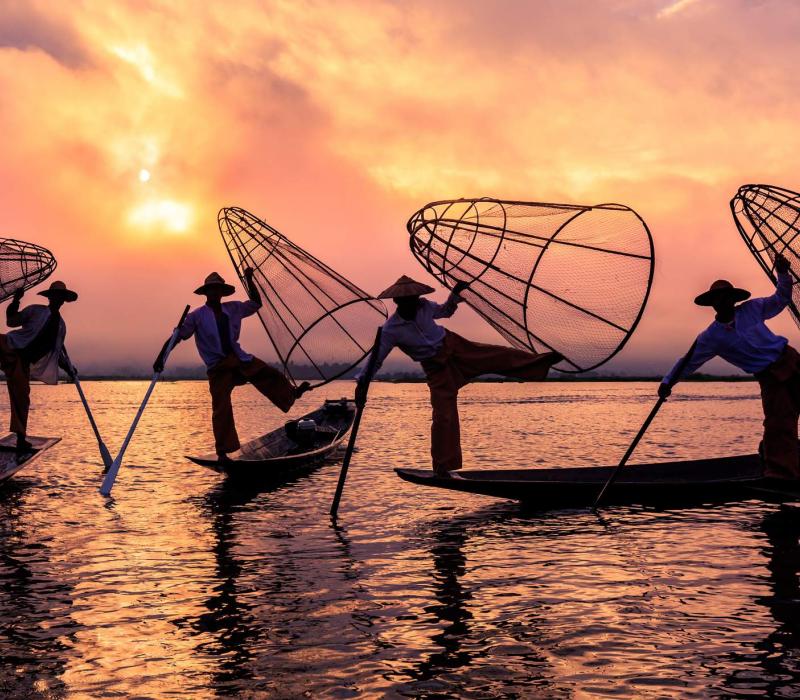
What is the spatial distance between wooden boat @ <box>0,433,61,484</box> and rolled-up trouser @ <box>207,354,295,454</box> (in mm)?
2878

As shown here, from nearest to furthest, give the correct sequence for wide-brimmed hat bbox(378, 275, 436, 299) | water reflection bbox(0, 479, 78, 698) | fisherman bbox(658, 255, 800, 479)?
1. water reflection bbox(0, 479, 78, 698)
2. fisherman bbox(658, 255, 800, 479)
3. wide-brimmed hat bbox(378, 275, 436, 299)

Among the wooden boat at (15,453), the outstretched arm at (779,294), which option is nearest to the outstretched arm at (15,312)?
the wooden boat at (15,453)

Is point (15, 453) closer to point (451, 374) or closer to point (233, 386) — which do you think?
point (233, 386)

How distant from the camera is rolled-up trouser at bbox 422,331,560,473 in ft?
33.2

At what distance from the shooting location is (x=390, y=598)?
7.01 m

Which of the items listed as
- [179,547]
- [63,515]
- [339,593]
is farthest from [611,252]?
[63,515]

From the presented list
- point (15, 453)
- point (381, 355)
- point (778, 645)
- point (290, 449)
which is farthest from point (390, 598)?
point (290, 449)

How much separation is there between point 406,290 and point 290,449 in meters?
7.79

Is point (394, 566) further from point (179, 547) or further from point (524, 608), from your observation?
point (179, 547)

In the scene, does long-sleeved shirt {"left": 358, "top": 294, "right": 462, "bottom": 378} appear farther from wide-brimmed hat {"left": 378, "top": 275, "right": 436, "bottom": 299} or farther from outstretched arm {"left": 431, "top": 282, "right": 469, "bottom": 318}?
wide-brimmed hat {"left": 378, "top": 275, "right": 436, "bottom": 299}

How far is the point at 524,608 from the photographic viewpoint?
21.9 feet

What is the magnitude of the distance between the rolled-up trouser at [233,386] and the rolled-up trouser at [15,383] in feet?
9.85

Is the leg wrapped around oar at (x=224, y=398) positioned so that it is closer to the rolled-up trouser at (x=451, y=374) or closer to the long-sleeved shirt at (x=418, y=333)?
the long-sleeved shirt at (x=418, y=333)

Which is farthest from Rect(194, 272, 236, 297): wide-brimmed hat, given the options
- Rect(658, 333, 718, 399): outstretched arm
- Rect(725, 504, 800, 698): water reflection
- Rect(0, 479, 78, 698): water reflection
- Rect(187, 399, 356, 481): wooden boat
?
Answer: Rect(725, 504, 800, 698): water reflection
